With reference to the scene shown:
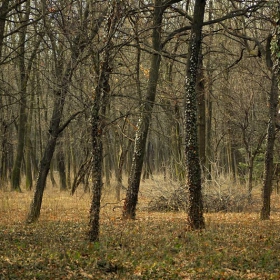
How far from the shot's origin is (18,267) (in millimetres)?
7219

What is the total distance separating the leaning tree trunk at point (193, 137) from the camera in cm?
1087

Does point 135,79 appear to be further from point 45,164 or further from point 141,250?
point 141,250

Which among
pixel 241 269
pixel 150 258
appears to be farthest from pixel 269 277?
pixel 150 258

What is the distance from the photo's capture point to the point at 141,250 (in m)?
9.16

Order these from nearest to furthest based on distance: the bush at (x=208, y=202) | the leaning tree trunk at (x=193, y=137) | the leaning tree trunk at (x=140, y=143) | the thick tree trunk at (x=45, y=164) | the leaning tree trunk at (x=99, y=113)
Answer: the leaning tree trunk at (x=99, y=113) → the leaning tree trunk at (x=193, y=137) → the thick tree trunk at (x=45, y=164) → the leaning tree trunk at (x=140, y=143) → the bush at (x=208, y=202)

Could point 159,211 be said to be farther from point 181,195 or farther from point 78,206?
point 78,206

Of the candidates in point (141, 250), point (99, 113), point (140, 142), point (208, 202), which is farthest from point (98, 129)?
point (208, 202)

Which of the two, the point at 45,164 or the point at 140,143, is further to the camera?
the point at 140,143

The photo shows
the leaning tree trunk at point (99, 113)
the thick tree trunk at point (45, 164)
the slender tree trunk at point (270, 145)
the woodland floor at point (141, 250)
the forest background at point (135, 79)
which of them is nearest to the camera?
the woodland floor at point (141, 250)

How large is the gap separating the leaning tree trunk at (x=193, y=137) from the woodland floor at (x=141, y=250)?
49cm

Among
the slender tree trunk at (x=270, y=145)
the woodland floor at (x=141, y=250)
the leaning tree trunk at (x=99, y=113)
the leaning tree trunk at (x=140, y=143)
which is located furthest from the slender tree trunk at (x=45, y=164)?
the slender tree trunk at (x=270, y=145)

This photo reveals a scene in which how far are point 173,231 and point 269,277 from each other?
158 inches

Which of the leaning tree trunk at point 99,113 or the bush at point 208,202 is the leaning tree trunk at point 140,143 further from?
the leaning tree trunk at point 99,113

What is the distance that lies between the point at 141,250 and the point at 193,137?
3085 mm
